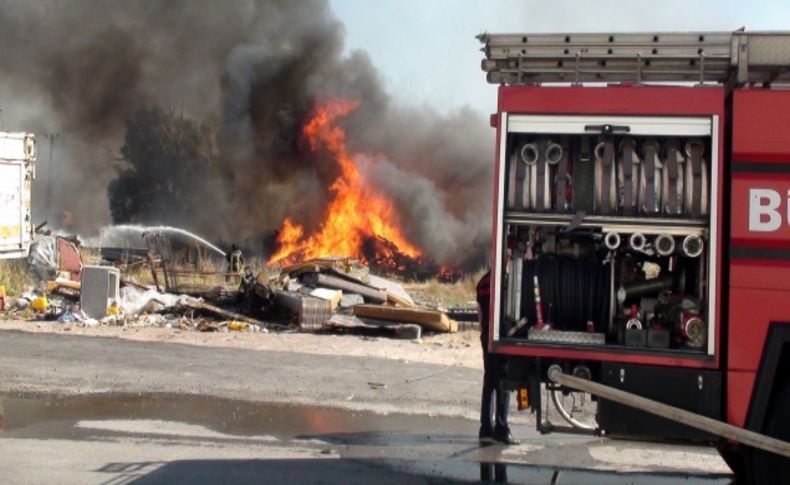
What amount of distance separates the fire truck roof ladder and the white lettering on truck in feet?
2.27

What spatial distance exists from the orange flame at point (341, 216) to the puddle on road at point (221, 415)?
1788 cm

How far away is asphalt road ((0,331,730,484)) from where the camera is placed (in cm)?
653

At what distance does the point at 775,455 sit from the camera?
5.25m

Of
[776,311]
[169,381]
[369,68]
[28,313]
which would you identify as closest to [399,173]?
[369,68]

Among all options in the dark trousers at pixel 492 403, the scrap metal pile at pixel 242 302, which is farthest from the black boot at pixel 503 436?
the scrap metal pile at pixel 242 302

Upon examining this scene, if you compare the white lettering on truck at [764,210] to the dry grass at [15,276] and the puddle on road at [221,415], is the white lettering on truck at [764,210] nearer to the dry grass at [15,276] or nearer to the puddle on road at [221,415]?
the puddle on road at [221,415]

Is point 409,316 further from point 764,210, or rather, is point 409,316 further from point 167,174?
point 167,174

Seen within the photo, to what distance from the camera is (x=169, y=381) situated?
987 centimetres

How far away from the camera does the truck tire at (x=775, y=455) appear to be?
16.8ft

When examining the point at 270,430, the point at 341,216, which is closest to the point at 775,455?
the point at 270,430

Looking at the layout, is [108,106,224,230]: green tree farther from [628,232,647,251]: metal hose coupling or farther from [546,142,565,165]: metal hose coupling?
[628,232,647,251]: metal hose coupling

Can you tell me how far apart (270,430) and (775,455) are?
13.7 ft

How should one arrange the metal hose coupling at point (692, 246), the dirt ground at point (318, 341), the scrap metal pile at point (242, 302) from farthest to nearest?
1. the scrap metal pile at point (242, 302)
2. the dirt ground at point (318, 341)
3. the metal hose coupling at point (692, 246)

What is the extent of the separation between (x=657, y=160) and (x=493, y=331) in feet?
4.60
